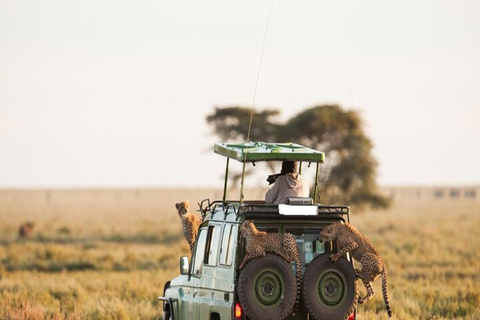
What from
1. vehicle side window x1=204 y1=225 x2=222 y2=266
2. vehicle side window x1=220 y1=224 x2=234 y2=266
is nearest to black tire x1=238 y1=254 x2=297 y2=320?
vehicle side window x1=220 y1=224 x2=234 y2=266

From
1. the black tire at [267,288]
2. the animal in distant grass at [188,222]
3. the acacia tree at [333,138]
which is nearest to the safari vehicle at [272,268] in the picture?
the black tire at [267,288]

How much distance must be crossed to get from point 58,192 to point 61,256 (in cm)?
16066

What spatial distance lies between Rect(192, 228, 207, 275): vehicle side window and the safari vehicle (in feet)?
0.04

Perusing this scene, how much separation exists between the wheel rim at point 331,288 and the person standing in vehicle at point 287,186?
174cm

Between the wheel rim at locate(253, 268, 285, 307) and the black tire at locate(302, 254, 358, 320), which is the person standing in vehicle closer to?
the black tire at locate(302, 254, 358, 320)

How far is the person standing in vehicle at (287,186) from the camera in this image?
1384 cm

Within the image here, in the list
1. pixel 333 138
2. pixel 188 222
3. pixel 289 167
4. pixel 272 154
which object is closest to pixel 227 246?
pixel 272 154

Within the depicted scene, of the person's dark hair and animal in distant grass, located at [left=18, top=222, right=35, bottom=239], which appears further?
animal in distant grass, located at [left=18, top=222, right=35, bottom=239]

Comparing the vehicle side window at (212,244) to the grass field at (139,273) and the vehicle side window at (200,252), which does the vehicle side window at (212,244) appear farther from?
the grass field at (139,273)

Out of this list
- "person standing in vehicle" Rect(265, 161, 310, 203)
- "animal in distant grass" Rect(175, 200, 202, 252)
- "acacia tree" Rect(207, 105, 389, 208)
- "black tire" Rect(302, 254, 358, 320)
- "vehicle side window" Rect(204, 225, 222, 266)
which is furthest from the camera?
"acacia tree" Rect(207, 105, 389, 208)

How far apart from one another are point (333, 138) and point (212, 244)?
122 ft

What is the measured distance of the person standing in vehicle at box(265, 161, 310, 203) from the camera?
13.8 metres

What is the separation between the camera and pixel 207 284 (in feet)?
43.5

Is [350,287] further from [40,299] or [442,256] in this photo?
[442,256]
